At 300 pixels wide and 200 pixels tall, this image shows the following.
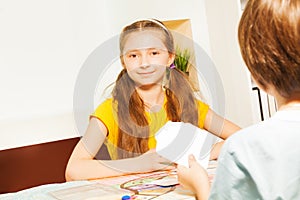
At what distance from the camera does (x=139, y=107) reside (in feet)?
4.58

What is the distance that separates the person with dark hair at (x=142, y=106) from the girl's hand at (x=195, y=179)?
35cm

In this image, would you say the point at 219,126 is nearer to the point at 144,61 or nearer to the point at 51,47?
the point at 144,61

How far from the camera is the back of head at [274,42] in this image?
0.53 m

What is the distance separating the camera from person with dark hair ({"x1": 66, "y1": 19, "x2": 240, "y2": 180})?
4.20 ft

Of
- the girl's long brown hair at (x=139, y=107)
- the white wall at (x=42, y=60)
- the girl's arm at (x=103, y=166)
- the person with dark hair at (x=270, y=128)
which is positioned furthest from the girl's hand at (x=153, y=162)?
the white wall at (x=42, y=60)

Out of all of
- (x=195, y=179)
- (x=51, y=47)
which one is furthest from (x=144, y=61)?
(x=51, y=47)

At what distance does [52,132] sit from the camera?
1799mm

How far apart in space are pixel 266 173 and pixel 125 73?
0.93m

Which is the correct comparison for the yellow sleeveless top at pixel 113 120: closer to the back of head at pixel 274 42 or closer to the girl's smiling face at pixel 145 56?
the girl's smiling face at pixel 145 56

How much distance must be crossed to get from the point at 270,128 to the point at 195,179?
0.27 meters

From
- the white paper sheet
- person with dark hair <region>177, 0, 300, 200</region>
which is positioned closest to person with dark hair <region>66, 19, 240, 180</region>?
the white paper sheet

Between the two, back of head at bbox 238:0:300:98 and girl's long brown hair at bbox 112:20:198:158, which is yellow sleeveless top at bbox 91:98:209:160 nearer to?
girl's long brown hair at bbox 112:20:198:158

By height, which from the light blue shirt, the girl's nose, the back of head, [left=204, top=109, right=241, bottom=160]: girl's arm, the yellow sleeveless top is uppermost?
the back of head

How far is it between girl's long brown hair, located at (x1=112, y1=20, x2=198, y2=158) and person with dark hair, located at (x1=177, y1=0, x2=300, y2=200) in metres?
0.74
